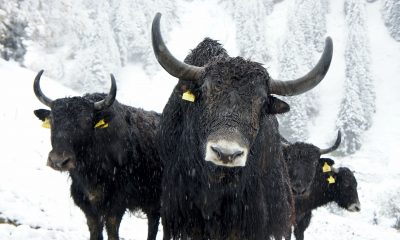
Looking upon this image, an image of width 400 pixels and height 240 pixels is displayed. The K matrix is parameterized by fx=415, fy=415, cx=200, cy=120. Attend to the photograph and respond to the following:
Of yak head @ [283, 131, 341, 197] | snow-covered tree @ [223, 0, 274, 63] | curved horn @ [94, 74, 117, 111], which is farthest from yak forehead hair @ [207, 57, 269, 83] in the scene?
snow-covered tree @ [223, 0, 274, 63]

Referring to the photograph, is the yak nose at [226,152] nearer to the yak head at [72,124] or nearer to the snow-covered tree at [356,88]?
the yak head at [72,124]

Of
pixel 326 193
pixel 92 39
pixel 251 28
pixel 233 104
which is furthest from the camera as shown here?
pixel 251 28

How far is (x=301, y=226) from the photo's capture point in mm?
8461

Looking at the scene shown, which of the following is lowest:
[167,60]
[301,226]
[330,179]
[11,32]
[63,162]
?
[301,226]

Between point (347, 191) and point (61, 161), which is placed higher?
point (61, 161)

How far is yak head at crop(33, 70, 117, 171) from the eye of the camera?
4.49 meters

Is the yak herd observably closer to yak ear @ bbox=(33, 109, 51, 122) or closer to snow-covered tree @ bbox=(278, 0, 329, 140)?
yak ear @ bbox=(33, 109, 51, 122)

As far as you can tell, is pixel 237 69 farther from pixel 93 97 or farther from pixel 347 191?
pixel 347 191

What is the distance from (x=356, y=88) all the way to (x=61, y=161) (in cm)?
5078

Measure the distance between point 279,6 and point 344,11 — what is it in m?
11.3

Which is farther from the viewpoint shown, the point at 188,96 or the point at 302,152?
the point at 302,152

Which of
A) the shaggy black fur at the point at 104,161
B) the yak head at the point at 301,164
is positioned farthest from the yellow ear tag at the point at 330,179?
the shaggy black fur at the point at 104,161

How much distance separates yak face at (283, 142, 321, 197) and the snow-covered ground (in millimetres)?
2838

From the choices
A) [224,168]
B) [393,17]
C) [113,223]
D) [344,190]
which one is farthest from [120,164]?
[393,17]
